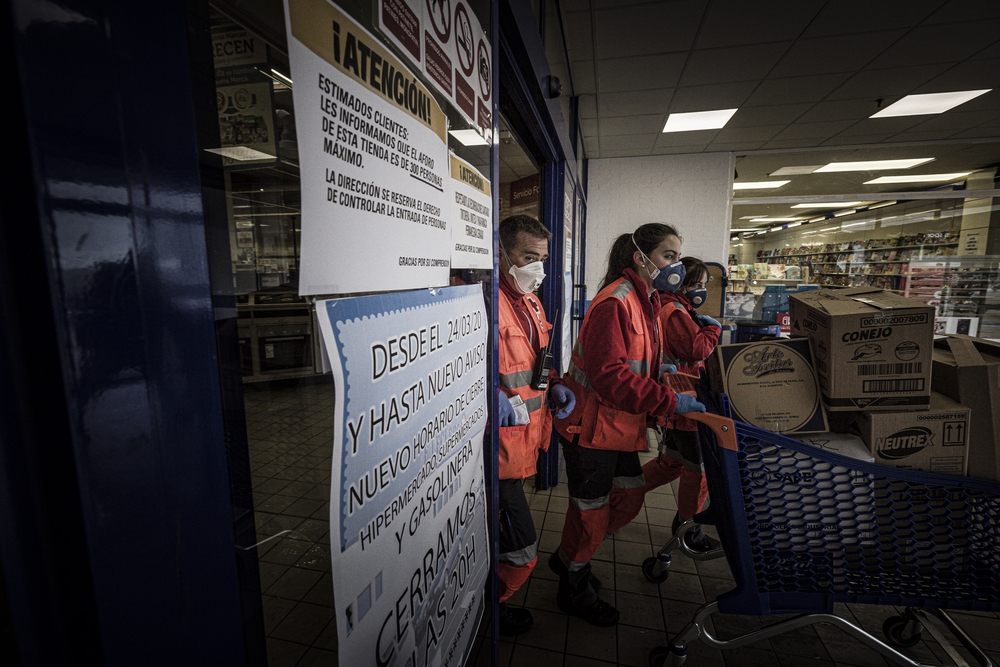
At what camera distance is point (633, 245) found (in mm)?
2098

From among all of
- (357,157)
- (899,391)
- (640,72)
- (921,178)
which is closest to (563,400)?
(899,391)

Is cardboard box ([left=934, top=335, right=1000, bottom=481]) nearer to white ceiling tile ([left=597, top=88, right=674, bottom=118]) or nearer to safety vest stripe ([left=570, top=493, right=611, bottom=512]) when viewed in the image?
safety vest stripe ([left=570, top=493, right=611, bottom=512])

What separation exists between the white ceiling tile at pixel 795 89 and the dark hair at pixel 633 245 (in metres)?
2.82

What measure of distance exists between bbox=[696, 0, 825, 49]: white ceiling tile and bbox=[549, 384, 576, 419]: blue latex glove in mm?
2619

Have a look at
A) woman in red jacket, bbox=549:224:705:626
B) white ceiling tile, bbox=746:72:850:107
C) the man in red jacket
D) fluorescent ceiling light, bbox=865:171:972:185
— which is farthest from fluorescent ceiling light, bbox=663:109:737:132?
fluorescent ceiling light, bbox=865:171:972:185

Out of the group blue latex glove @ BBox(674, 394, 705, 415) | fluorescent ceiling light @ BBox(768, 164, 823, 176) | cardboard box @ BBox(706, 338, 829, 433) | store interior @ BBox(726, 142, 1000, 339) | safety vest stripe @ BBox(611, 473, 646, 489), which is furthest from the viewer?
fluorescent ceiling light @ BBox(768, 164, 823, 176)

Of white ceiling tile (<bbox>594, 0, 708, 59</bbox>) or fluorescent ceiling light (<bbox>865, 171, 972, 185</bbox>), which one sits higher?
white ceiling tile (<bbox>594, 0, 708, 59</bbox>)

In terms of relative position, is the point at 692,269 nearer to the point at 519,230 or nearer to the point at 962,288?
the point at 519,230

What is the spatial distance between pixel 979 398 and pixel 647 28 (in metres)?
2.87

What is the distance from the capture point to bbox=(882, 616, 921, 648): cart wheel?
69.6 inches

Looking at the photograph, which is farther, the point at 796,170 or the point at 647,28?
the point at 796,170

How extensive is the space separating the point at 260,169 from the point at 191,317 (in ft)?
0.92

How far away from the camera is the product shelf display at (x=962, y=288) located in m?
6.36

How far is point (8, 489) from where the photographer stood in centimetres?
30
